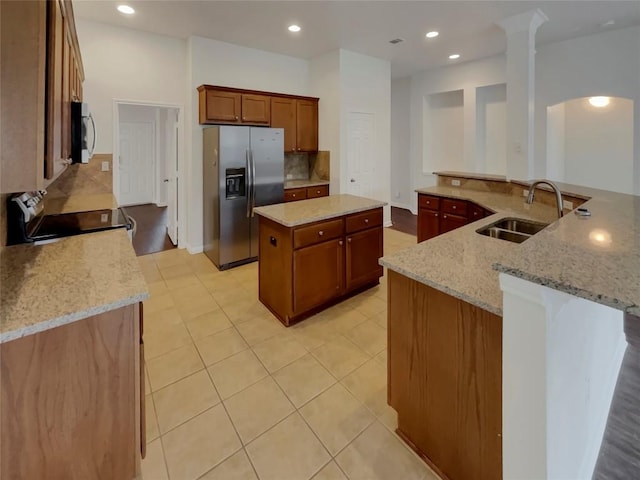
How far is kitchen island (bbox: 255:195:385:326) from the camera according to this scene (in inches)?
104

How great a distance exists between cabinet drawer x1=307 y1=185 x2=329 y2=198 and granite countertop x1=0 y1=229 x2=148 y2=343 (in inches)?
132

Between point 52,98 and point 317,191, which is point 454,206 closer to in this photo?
point 317,191

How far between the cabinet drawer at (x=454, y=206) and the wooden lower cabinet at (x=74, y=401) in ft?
11.1

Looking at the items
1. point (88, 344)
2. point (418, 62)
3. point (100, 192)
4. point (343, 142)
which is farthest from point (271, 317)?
point (418, 62)

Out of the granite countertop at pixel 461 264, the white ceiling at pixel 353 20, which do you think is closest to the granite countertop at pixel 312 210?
the granite countertop at pixel 461 264

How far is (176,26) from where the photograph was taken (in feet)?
13.1

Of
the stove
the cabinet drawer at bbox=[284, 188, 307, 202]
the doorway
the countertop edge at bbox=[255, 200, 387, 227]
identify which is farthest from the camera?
the doorway

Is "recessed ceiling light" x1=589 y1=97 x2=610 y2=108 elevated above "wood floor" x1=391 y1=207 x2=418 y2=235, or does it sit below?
above

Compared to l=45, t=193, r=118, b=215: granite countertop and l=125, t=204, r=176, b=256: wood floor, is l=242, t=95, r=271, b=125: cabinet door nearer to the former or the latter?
l=45, t=193, r=118, b=215: granite countertop

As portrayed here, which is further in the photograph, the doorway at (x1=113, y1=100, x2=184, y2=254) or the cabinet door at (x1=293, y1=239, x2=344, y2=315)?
the doorway at (x1=113, y1=100, x2=184, y2=254)

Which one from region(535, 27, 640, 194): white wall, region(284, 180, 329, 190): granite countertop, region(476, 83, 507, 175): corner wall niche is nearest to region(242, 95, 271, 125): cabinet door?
region(284, 180, 329, 190): granite countertop

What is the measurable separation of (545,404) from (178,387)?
193cm

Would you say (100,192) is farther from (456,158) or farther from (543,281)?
(456,158)

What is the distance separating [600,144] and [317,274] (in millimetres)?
5431
